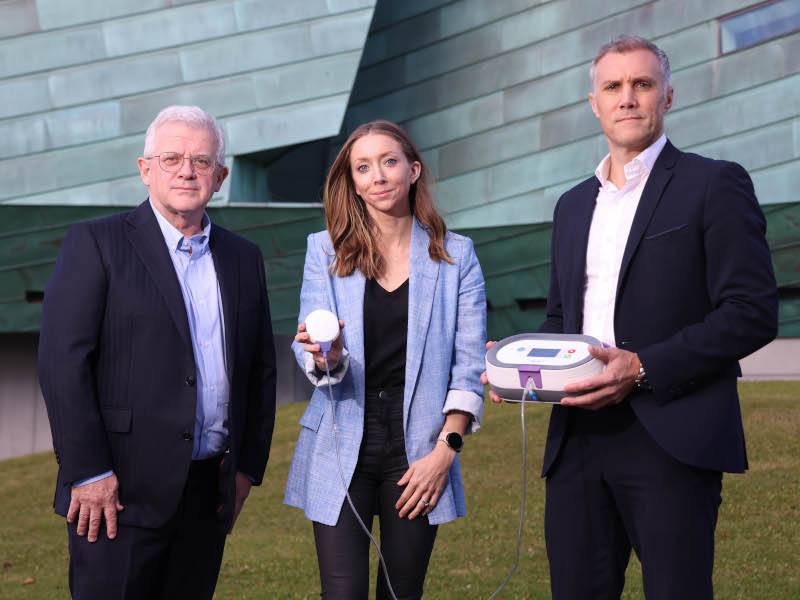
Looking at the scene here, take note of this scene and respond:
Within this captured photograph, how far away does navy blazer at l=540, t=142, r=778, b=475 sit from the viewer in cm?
329

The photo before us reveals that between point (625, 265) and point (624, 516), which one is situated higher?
point (625, 265)

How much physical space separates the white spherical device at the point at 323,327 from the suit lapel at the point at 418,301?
0.38m

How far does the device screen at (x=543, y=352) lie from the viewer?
3.37 meters

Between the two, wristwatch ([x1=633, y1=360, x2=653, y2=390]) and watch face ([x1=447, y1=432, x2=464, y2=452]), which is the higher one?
wristwatch ([x1=633, y1=360, x2=653, y2=390])

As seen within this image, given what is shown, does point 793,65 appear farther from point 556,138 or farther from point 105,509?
point 105,509

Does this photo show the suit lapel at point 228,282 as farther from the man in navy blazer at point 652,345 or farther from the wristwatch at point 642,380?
the wristwatch at point 642,380

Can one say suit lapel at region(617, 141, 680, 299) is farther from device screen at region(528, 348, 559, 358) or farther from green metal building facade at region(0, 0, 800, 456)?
green metal building facade at region(0, 0, 800, 456)

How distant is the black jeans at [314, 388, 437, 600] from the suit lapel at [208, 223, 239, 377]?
20.9 inches

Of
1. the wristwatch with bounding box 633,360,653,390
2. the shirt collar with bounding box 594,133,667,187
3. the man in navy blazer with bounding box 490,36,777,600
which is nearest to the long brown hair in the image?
the man in navy blazer with bounding box 490,36,777,600

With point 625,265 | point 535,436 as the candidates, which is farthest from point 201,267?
point 535,436

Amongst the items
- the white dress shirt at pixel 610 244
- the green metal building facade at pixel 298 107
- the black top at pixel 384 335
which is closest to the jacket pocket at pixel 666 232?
the white dress shirt at pixel 610 244

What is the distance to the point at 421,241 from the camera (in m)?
4.22

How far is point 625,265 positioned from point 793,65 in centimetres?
1547

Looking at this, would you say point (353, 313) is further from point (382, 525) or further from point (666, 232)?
point (666, 232)
